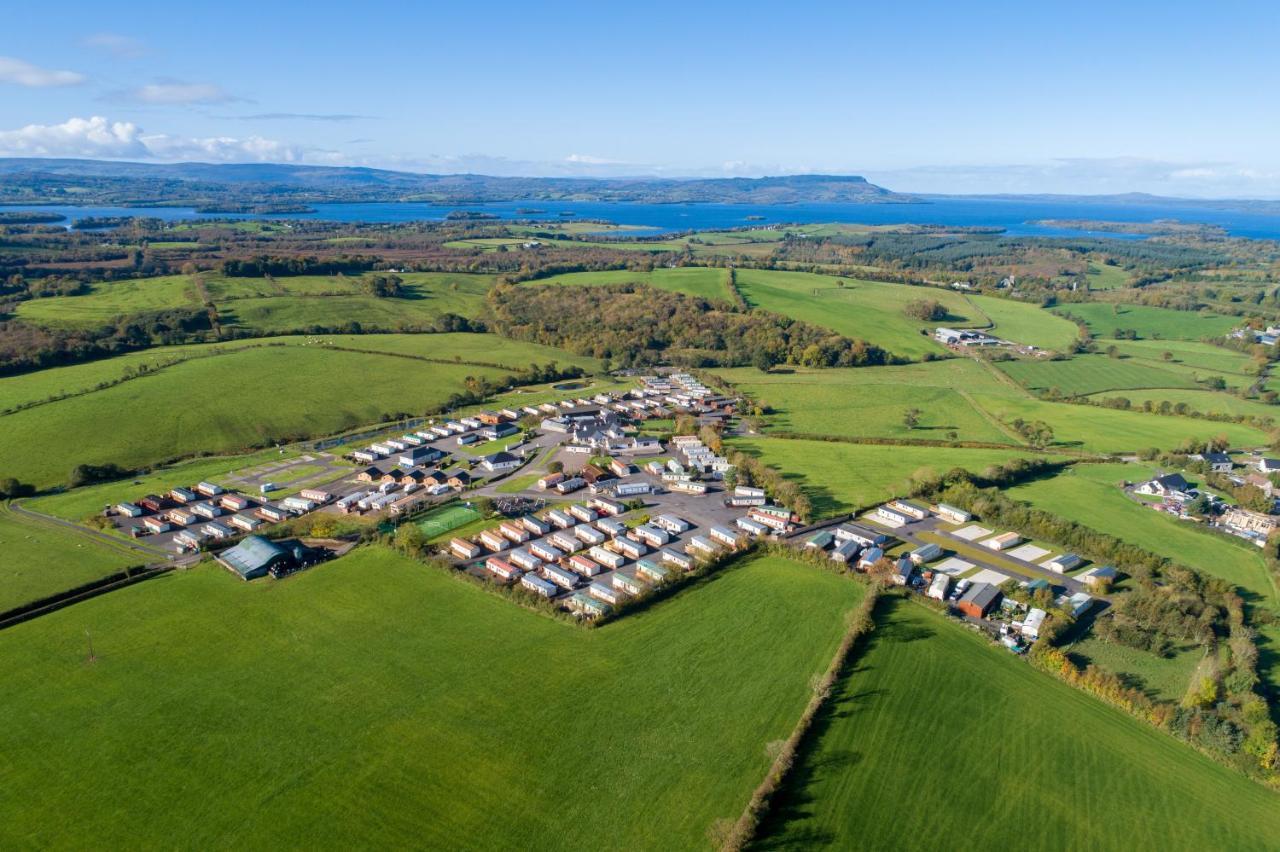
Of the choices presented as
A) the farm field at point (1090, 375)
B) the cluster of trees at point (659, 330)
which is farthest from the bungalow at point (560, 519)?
the farm field at point (1090, 375)

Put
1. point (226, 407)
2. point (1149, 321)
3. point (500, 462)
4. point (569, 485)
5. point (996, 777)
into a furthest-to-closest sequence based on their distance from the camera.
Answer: point (1149, 321), point (226, 407), point (500, 462), point (569, 485), point (996, 777)

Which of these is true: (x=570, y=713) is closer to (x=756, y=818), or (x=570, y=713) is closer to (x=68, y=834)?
(x=756, y=818)

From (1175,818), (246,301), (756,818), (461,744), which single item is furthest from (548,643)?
(246,301)

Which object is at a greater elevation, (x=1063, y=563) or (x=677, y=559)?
(x=1063, y=563)

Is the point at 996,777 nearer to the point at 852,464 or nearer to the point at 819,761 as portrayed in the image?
the point at 819,761

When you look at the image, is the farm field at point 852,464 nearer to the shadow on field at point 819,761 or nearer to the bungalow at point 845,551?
the bungalow at point 845,551

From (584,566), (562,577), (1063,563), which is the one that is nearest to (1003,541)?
(1063,563)

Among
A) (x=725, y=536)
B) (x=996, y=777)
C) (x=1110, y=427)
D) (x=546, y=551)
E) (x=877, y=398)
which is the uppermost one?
(x=877, y=398)

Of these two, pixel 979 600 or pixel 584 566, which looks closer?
pixel 979 600

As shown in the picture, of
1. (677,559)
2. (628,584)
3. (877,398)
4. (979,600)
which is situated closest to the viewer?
(979,600)
